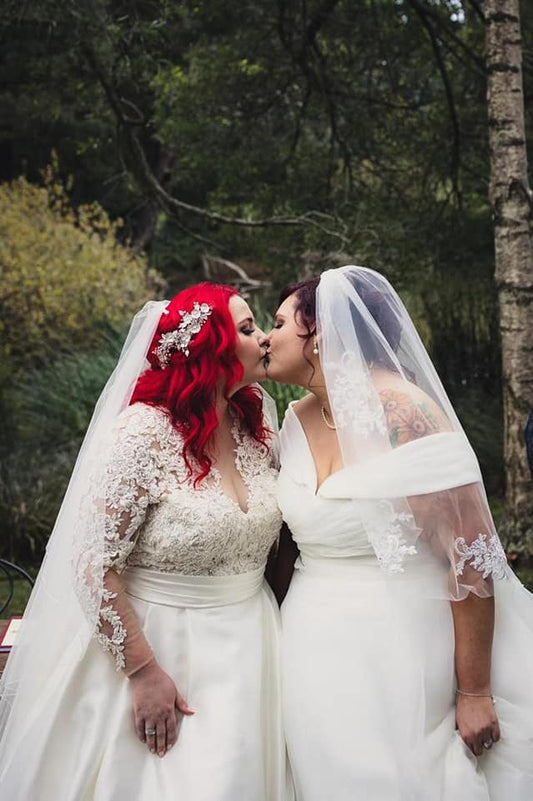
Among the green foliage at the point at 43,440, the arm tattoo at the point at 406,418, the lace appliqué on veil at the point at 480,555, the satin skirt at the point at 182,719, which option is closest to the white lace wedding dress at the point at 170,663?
the satin skirt at the point at 182,719

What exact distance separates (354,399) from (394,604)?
22.7 inches

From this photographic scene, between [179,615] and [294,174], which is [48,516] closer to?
[294,174]

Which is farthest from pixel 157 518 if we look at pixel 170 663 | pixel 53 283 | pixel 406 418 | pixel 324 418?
pixel 53 283

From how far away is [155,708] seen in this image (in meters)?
2.51

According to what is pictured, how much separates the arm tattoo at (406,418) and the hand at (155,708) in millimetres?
908

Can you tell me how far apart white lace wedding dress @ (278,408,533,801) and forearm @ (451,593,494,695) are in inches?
1.4

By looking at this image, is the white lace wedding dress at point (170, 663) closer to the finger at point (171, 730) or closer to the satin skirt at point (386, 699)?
the finger at point (171, 730)

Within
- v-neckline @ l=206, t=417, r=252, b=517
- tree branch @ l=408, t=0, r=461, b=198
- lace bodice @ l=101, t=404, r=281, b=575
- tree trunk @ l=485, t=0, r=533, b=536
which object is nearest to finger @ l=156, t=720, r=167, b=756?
lace bodice @ l=101, t=404, r=281, b=575

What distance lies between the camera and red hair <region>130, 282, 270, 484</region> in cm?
271

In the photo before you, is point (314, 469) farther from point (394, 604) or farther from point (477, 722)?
point (477, 722)

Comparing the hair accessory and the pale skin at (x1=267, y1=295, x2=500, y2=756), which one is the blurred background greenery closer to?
the hair accessory

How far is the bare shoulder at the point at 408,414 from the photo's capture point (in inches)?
99.9

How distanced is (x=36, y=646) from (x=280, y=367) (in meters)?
1.09

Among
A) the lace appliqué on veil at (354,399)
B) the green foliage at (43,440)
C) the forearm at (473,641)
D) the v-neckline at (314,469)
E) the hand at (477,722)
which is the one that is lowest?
the green foliage at (43,440)
